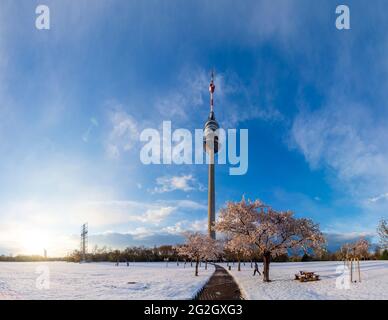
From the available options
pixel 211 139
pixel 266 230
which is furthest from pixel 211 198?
pixel 266 230

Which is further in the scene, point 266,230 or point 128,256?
point 128,256

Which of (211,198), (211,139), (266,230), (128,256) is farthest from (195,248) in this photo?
(211,139)

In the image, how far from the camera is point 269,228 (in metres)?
33.5

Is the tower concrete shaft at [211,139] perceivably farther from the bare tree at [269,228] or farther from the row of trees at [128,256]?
the bare tree at [269,228]

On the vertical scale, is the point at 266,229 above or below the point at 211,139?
below

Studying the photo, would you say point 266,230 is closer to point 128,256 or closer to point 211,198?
point 128,256

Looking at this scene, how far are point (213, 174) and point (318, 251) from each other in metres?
126

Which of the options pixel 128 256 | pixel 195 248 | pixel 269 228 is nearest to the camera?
pixel 269 228

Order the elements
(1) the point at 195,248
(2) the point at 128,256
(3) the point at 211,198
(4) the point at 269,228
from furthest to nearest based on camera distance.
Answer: (3) the point at 211,198 → (2) the point at 128,256 → (1) the point at 195,248 → (4) the point at 269,228

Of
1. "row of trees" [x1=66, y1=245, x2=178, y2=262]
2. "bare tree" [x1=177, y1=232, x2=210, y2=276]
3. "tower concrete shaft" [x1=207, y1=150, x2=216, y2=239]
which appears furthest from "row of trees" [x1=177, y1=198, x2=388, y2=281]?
"tower concrete shaft" [x1=207, y1=150, x2=216, y2=239]

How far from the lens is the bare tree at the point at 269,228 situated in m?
34.2
